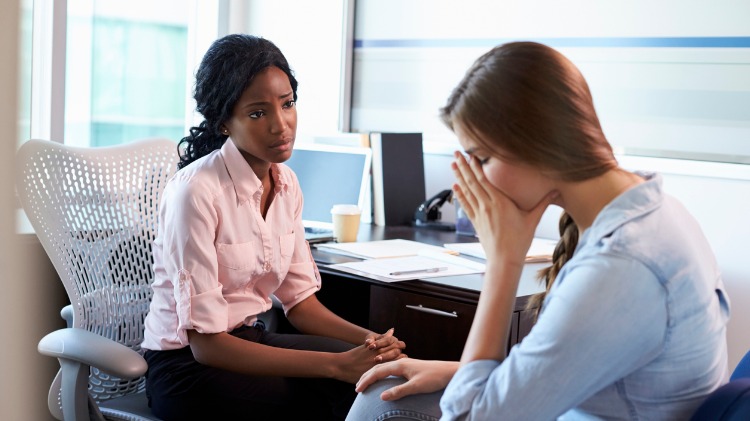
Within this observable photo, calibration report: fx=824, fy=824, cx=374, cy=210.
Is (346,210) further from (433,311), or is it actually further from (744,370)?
(744,370)

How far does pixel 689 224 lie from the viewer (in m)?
1.08

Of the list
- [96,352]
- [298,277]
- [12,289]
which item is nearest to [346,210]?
[298,277]

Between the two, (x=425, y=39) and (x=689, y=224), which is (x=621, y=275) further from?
(x=425, y=39)

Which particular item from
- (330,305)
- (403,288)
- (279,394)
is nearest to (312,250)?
(330,305)

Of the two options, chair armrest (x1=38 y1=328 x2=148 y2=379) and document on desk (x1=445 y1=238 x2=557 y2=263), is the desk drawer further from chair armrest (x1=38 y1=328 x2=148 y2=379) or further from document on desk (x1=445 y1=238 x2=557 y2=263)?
chair armrest (x1=38 y1=328 x2=148 y2=379)

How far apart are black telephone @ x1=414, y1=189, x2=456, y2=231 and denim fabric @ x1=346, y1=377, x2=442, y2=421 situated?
1287 millimetres

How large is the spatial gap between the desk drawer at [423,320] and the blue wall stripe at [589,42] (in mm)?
1055

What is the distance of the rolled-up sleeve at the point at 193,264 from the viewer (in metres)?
1.55

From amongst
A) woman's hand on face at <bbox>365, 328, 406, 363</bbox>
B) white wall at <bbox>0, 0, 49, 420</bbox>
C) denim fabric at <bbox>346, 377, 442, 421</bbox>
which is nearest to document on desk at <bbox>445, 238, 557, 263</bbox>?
woman's hand on face at <bbox>365, 328, 406, 363</bbox>

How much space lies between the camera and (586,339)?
3.10ft

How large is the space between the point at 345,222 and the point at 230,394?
30.9 inches

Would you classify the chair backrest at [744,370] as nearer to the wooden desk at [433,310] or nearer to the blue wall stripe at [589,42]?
the wooden desk at [433,310]

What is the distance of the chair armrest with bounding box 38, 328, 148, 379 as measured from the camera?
1.48m

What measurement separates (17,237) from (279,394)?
4.61 feet
